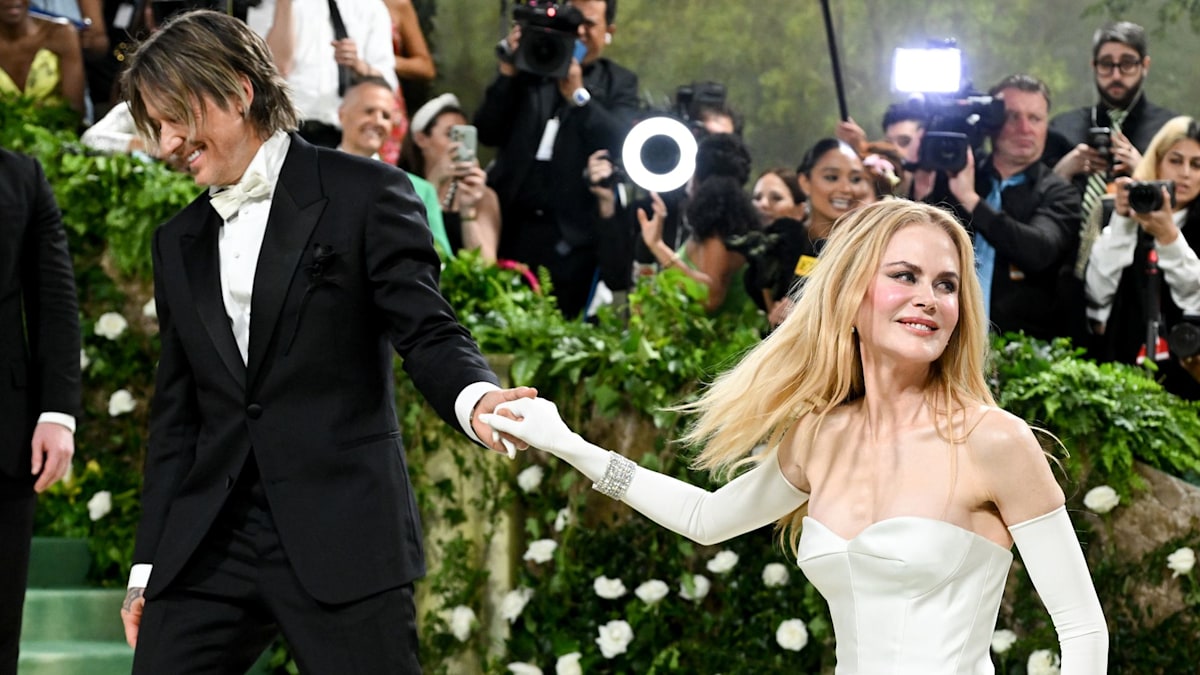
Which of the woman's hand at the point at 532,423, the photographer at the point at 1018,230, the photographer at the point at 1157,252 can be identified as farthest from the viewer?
the photographer at the point at 1018,230

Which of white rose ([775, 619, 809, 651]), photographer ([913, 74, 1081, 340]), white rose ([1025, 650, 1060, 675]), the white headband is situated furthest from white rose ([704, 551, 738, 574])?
the white headband

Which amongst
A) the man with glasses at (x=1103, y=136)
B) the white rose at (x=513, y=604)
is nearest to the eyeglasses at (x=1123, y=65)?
the man with glasses at (x=1103, y=136)

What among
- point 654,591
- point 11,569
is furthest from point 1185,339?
point 11,569

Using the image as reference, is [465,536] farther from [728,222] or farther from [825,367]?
[825,367]

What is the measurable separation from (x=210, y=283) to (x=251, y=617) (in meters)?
0.65

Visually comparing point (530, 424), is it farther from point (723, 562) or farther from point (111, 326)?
point (111, 326)

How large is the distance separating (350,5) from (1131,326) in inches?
134

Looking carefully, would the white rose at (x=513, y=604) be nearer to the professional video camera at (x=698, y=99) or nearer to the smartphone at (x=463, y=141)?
the smartphone at (x=463, y=141)

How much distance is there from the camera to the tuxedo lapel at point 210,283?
304cm

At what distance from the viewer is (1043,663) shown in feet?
15.6

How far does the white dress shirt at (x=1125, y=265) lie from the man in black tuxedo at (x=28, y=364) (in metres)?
3.42

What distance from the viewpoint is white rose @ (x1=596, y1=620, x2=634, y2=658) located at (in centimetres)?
513

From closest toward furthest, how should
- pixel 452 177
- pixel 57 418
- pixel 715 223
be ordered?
pixel 57 418 → pixel 715 223 → pixel 452 177

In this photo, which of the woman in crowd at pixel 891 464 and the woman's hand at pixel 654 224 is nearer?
the woman in crowd at pixel 891 464
